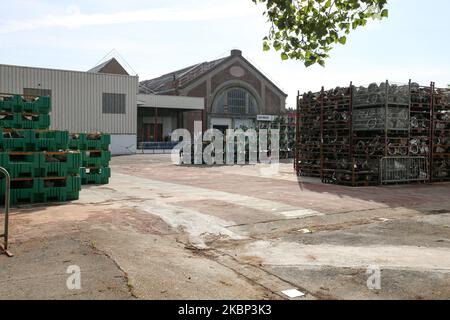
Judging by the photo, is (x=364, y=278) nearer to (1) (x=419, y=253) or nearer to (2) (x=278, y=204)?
(1) (x=419, y=253)

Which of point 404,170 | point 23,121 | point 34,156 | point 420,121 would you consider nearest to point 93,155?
point 23,121

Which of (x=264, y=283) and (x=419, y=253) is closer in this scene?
(x=264, y=283)

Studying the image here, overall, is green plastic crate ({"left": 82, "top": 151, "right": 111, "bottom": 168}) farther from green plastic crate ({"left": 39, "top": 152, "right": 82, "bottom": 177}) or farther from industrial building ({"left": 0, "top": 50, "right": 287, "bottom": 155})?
industrial building ({"left": 0, "top": 50, "right": 287, "bottom": 155})

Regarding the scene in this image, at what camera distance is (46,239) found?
23.1 feet

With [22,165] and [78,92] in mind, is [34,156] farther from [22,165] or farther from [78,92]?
[78,92]

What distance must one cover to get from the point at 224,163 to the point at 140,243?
21.1 meters

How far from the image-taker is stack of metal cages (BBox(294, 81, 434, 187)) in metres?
16.9

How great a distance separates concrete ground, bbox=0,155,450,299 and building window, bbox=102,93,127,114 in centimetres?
2939

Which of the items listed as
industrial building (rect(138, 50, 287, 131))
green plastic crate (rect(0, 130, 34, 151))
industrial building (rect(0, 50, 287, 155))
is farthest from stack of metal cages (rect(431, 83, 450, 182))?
industrial building (rect(138, 50, 287, 131))

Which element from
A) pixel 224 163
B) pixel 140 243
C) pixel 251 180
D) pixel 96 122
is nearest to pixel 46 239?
pixel 140 243

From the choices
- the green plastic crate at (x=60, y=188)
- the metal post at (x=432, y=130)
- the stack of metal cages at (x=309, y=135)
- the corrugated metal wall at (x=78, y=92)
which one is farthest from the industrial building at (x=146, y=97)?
the metal post at (x=432, y=130)

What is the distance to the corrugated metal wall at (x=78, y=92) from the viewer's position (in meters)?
36.2

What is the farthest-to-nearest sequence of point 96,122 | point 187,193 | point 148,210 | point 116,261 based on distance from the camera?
point 96,122 < point 187,193 < point 148,210 < point 116,261

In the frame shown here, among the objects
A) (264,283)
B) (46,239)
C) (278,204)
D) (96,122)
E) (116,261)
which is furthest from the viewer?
(96,122)
